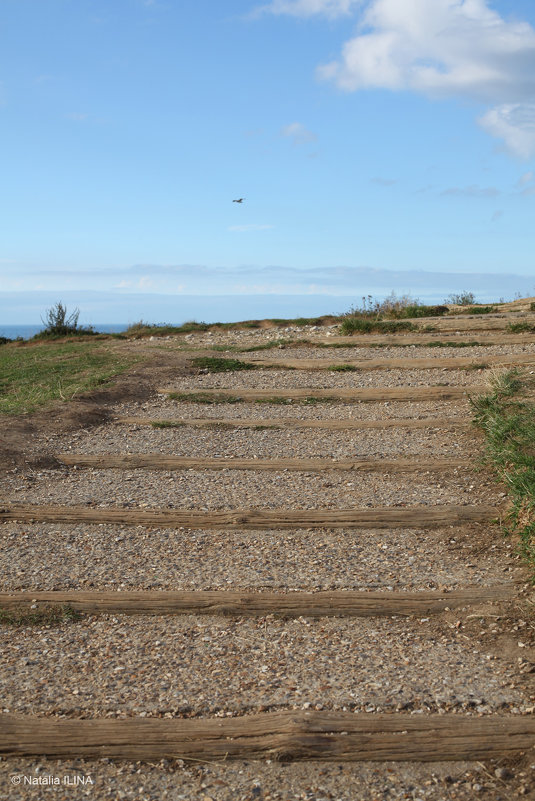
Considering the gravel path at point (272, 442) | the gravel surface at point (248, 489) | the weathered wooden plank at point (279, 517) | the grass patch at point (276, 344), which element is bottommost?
the weathered wooden plank at point (279, 517)

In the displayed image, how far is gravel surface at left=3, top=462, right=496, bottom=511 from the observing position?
581 cm

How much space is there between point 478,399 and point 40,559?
15.7 feet

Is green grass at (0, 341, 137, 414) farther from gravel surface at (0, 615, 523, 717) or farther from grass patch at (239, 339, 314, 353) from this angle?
gravel surface at (0, 615, 523, 717)

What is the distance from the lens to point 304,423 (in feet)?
26.9

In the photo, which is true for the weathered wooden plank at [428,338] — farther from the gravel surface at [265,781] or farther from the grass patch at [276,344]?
the gravel surface at [265,781]

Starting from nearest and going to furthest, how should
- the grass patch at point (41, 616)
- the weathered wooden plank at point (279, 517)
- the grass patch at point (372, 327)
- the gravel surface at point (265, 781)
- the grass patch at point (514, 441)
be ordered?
the gravel surface at point (265, 781), the grass patch at point (41, 616), the grass patch at point (514, 441), the weathered wooden plank at point (279, 517), the grass patch at point (372, 327)

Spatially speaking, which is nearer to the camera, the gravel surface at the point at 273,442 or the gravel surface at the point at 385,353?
the gravel surface at the point at 273,442

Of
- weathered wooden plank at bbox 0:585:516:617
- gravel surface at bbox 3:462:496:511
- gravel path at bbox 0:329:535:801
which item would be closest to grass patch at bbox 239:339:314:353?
gravel path at bbox 0:329:535:801

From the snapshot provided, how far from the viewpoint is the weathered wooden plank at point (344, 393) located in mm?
8906

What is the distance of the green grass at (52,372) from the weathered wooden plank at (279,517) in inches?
134

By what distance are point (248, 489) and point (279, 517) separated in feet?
2.58

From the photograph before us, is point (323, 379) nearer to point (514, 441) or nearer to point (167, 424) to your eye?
point (167, 424)

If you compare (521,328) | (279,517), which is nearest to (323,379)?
(521,328)

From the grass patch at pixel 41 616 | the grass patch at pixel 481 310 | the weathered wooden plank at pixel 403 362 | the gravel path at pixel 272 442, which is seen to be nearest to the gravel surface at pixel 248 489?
the gravel path at pixel 272 442
